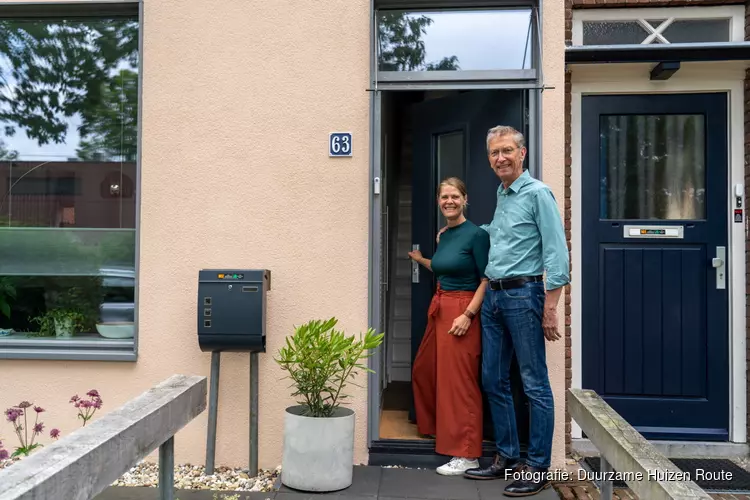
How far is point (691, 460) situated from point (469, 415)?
1.56 meters

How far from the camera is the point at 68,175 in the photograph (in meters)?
3.79

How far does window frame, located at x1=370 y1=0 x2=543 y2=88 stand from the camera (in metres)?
3.41

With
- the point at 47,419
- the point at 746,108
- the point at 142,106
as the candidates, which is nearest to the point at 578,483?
the point at 746,108

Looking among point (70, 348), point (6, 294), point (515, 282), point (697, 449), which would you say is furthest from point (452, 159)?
point (6, 294)

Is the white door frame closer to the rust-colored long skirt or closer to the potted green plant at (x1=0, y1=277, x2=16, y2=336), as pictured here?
the rust-colored long skirt

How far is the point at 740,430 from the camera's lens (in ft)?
12.2

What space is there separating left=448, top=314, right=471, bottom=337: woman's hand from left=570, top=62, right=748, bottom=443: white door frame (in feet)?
3.23

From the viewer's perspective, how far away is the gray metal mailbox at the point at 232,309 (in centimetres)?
324

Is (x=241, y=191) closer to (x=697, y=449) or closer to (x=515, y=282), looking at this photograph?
(x=515, y=282)

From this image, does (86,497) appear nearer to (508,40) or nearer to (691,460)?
(508,40)

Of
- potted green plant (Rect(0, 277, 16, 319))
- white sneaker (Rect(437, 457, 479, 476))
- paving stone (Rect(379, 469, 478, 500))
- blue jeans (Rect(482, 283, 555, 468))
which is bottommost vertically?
paving stone (Rect(379, 469, 478, 500))

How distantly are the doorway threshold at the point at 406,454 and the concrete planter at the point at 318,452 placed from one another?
1.40 feet

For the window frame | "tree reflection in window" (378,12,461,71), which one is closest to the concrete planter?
the window frame

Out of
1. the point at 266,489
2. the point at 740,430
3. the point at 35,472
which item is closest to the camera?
the point at 35,472
